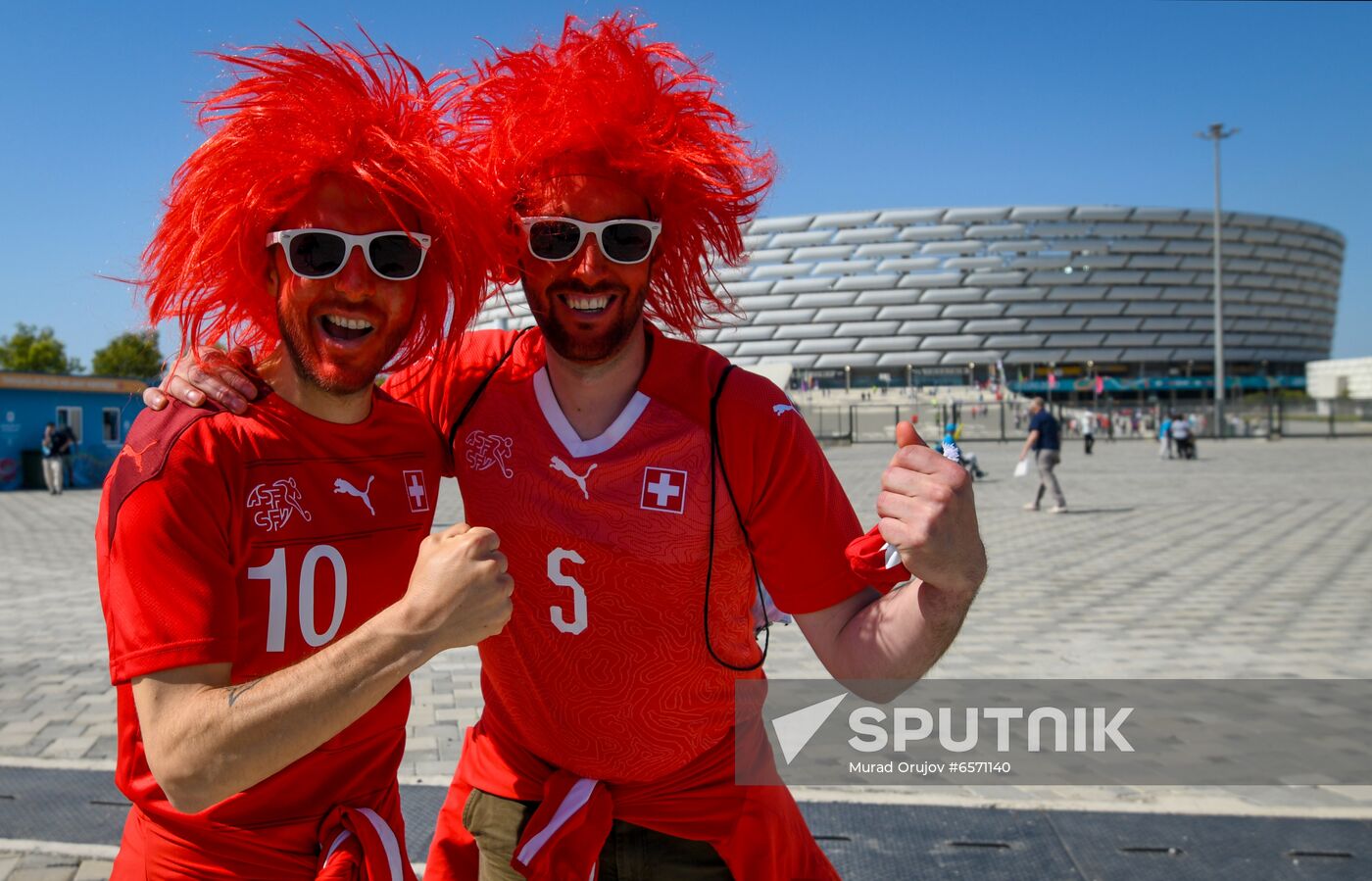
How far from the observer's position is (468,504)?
90.0 inches

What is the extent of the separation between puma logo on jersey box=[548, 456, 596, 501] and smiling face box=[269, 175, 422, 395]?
16.2 inches

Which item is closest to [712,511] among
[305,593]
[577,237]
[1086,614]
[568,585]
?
[568,585]

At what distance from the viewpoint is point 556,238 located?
7.57 ft

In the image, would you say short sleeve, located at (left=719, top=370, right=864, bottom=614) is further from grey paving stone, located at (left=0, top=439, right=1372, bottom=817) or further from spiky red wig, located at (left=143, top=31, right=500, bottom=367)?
grey paving stone, located at (left=0, top=439, right=1372, bottom=817)

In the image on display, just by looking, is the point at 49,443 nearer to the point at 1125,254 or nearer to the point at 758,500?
the point at 758,500

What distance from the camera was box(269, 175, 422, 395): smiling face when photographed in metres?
2.05

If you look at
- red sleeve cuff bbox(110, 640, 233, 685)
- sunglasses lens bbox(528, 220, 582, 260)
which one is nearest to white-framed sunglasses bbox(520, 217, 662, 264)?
sunglasses lens bbox(528, 220, 582, 260)

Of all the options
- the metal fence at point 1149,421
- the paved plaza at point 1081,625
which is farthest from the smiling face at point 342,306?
→ the metal fence at point 1149,421

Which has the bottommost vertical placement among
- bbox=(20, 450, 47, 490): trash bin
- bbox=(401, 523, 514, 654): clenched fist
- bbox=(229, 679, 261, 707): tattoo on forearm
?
bbox=(20, 450, 47, 490): trash bin

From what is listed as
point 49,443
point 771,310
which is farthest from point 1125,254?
point 49,443

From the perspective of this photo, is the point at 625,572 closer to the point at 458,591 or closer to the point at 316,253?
the point at 458,591

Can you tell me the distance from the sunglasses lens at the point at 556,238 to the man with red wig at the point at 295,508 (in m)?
0.13

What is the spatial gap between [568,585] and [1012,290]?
8248 centimetres

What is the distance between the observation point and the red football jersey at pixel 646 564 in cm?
217
